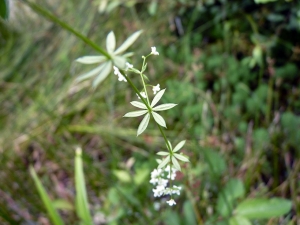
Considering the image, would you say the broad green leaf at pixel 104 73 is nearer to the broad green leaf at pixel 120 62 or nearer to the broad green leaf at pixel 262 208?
the broad green leaf at pixel 120 62

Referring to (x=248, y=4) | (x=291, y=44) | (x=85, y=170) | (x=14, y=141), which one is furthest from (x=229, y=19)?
(x=14, y=141)

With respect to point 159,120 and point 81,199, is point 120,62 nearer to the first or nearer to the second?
point 159,120

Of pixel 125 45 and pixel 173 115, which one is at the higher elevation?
pixel 173 115

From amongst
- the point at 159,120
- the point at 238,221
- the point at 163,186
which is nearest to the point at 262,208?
the point at 238,221

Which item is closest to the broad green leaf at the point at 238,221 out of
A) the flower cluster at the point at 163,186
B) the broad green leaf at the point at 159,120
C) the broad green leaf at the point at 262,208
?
the broad green leaf at the point at 262,208

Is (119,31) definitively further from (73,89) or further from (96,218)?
(96,218)

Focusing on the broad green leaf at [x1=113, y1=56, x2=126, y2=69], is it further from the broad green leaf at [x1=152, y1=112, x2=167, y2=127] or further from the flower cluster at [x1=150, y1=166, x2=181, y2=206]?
the flower cluster at [x1=150, y1=166, x2=181, y2=206]
